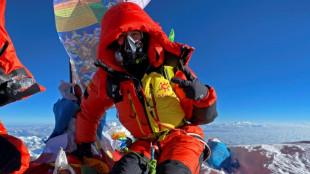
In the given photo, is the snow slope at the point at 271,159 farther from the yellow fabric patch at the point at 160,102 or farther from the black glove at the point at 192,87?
the black glove at the point at 192,87

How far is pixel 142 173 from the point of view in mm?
1768

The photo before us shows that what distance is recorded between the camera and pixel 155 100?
2082mm

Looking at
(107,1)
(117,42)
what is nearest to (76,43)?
(107,1)

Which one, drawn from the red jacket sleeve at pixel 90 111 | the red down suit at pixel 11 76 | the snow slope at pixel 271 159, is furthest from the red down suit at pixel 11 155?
the snow slope at pixel 271 159

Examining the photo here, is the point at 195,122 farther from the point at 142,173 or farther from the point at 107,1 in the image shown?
the point at 107,1

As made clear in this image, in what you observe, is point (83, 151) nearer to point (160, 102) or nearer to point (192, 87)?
point (160, 102)

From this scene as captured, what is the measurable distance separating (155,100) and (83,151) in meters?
1.38

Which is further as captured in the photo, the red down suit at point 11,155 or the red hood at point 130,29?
the red hood at point 130,29

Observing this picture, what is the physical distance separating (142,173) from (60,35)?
139 inches

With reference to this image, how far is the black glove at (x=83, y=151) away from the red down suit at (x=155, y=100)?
85cm

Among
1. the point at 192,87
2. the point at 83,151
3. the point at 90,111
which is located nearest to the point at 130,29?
the point at 192,87

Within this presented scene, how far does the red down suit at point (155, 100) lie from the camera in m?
1.98

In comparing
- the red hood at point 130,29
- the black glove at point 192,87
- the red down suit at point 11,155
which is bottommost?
the red down suit at point 11,155

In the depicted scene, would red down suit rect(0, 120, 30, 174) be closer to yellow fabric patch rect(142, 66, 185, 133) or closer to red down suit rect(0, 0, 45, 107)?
red down suit rect(0, 0, 45, 107)
